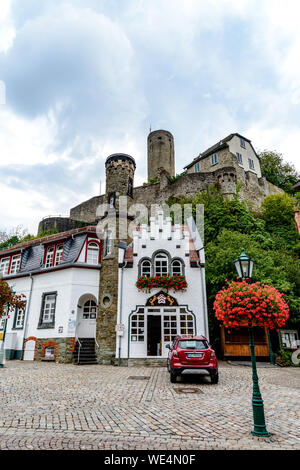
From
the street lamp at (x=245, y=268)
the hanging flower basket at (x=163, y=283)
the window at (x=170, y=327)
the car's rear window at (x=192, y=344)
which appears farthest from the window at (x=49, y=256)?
the street lamp at (x=245, y=268)

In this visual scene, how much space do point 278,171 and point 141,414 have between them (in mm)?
52637

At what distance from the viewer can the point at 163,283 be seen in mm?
16781

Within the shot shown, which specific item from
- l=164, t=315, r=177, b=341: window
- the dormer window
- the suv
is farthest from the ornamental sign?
the dormer window

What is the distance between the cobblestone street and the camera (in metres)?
4.77

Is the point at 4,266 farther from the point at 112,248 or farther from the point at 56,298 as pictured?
the point at 112,248

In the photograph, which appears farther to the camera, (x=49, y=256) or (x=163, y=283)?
(x=49, y=256)

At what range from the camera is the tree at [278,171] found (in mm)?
50406

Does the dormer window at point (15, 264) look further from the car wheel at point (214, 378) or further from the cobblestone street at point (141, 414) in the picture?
the car wheel at point (214, 378)

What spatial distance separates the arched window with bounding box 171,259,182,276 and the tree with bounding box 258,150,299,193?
38.7m

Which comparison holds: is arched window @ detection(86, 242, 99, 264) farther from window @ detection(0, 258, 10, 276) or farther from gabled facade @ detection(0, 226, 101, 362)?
window @ detection(0, 258, 10, 276)

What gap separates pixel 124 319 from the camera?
655 inches

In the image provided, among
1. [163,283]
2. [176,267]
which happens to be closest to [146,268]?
[163,283]
